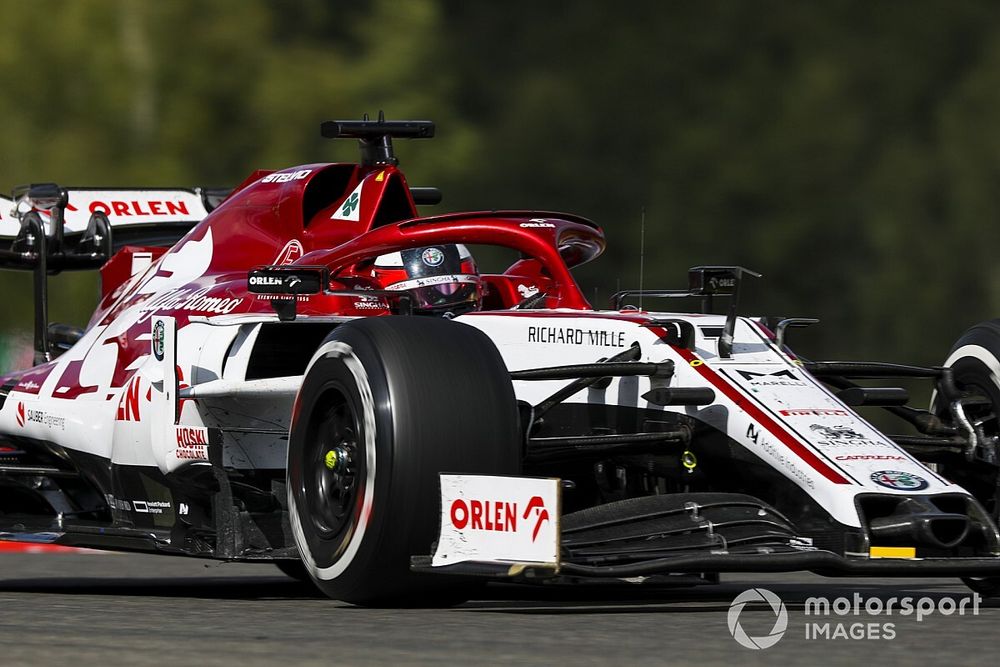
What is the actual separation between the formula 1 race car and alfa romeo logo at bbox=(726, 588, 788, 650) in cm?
22

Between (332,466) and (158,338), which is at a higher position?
(158,338)

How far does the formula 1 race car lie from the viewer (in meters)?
6.41

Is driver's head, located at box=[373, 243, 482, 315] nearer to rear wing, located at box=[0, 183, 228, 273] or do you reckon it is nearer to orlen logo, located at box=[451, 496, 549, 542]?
orlen logo, located at box=[451, 496, 549, 542]

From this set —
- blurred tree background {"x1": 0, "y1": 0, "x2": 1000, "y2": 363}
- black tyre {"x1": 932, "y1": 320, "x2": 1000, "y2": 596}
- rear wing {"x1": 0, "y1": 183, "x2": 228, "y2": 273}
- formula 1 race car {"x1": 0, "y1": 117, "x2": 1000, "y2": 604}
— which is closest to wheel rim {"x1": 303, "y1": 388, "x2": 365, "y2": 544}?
formula 1 race car {"x1": 0, "y1": 117, "x2": 1000, "y2": 604}

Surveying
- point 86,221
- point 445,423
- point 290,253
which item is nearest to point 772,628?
point 445,423

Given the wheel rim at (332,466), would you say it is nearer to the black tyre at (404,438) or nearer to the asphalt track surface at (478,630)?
the black tyre at (404,438)

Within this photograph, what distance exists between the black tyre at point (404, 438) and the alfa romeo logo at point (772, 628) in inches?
38.8

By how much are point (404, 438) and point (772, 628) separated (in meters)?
1.41

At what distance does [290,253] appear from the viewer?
8953 millimetres

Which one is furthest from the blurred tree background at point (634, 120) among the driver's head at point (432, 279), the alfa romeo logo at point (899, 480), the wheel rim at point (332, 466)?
the alfa romeo logo at point (899, 480)

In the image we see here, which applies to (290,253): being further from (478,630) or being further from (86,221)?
(478,630)

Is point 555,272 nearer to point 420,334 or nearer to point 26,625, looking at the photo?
point 420,334

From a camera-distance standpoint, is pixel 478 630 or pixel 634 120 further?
pixel 634 120

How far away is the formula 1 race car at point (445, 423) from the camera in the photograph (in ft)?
21.0
